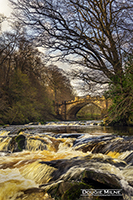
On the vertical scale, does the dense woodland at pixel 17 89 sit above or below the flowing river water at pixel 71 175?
above

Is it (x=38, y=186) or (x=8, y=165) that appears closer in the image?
(x=38, y=186)

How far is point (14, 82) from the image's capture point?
17906 mm

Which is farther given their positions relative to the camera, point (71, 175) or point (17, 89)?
point (17, 89)

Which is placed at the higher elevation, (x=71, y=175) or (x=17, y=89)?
(x=17, y=89)

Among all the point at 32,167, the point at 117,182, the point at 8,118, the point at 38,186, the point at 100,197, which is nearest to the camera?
the point at 100,197

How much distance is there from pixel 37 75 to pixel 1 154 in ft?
68.9

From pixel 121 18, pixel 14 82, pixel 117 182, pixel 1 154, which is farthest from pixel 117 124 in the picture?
pixel 14 82

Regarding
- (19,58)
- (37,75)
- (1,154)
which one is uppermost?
(19,58)

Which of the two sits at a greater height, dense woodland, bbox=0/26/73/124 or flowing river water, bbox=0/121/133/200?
dense woodland, bbox=0/26/73/124

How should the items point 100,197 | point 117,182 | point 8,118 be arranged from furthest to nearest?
point 8,118 → point 117,182 → point 100,197

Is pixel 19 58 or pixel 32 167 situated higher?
pixel 19 58

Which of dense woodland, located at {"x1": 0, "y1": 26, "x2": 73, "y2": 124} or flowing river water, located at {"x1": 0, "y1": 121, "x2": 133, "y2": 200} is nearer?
flowing river water, located at {"x1": 0, "y1": 121, "x2": 133, "y2": 200}

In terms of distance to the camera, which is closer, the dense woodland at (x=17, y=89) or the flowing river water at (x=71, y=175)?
the flowing river water at (x=71, y=175)

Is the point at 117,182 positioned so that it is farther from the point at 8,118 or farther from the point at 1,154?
the point at 8,118
